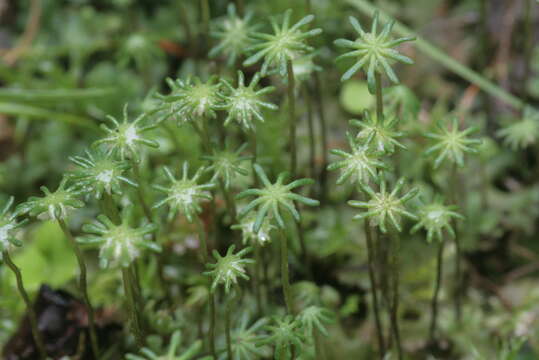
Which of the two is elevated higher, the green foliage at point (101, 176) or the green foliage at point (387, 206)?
the green foliage at point (101, 176)

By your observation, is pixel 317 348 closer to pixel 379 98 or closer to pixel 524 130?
pixel 379 98

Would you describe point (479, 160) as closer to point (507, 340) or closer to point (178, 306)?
point (507, 340)

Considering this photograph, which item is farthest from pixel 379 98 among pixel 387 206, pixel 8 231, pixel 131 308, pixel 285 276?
pixel 8 231

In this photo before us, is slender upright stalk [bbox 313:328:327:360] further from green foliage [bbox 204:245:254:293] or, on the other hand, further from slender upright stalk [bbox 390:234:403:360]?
green foliage [bbox 204:245:254:293]

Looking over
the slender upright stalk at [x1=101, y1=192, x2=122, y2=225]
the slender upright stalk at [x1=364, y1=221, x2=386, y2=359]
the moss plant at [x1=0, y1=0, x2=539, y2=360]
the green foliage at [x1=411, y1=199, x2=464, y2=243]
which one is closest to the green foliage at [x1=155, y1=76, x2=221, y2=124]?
the moss plant at [x1=0, y1=0, x2=539, y2=360]

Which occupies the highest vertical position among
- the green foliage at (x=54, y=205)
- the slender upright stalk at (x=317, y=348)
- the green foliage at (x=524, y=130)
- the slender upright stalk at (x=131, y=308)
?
the green foliage at (x=524, y=130)

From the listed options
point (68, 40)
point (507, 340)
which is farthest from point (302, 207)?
point (68, 40)

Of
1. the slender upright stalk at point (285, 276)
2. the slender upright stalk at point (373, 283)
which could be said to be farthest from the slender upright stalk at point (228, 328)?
the slender upright stalk at point (373, 283)

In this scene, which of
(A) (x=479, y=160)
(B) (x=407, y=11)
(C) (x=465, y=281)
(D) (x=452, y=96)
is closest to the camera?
(C) (x=465, y=281)

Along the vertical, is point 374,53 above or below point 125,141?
above

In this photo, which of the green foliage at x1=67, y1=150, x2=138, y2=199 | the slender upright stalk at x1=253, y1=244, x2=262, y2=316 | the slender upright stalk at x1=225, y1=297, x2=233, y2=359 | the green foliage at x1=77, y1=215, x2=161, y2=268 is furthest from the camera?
the slender upright stalk at x1=253, y1=244, x2=262, y2=316

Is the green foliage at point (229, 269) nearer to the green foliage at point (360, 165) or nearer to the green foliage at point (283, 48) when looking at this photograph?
the green foliage at point (360, 165)
